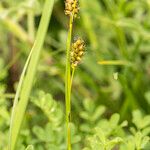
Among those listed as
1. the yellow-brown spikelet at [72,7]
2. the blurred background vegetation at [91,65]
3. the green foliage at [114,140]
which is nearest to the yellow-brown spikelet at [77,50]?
the yellow-brown spikelet at [72,7]

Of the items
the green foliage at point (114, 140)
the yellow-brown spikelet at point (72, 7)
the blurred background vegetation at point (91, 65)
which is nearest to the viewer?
the yellow-brown spikelet at point (72, 7)

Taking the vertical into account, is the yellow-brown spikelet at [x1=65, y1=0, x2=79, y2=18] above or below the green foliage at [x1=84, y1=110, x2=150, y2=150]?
above

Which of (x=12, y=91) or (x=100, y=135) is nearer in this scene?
(x=100, y=135)

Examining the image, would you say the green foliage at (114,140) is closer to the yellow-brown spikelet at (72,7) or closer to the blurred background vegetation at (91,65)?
the blurred background vegetation at (91,65)

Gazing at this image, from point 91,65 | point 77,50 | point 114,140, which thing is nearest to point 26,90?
point 77,50

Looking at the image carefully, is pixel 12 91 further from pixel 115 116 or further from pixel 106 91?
pixel 115 116

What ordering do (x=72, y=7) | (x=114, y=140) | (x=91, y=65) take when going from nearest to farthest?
(x=72, y=7)
(x=114, y=140)
(x=91, y=65)

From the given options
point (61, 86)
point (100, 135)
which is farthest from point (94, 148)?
point (61, 86)

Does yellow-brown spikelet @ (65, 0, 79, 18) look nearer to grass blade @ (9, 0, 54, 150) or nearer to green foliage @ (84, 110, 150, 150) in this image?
grass blade @ (9, 0, 54, 150)

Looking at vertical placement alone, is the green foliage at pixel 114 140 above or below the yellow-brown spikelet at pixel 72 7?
below

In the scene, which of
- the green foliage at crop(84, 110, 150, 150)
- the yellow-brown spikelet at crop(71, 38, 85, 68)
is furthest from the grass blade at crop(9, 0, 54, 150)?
the green foliage at crop(84, 110, 150, 150)

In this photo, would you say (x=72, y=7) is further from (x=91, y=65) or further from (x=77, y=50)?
(x=91, y=65)
